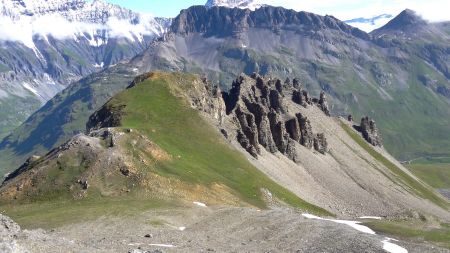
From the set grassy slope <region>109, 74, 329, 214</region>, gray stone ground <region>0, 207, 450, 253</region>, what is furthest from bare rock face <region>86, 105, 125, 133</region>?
gray stone ground <region>0, 207, 450, 253</region>

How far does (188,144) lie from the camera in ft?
522

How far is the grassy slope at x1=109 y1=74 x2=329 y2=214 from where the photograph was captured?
137 m

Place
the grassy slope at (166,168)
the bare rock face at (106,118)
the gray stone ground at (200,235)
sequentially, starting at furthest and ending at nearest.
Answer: the bare rock face at (106,118) < the grassy slope at (166,168) < the gray stone ground at (200,235)

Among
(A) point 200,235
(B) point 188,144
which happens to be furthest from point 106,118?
(A) point 200,235

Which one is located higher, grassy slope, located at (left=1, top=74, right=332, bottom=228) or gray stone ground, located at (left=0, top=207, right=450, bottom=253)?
gray stone ground, located at (left=0, top=207, right=450, bottom=253)

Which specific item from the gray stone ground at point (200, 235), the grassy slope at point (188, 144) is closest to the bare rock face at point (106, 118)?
the grassy slope at point (188, 144)

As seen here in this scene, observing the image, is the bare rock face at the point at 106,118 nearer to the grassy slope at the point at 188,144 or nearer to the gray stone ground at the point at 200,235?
the grassy slope at the point at 188,144

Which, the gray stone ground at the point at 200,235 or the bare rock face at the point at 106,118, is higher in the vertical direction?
the gray stone ground at the point at 200,235

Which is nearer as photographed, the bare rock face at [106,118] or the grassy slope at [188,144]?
the grassy slope at [188,144]

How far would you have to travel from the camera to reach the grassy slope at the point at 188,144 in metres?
137

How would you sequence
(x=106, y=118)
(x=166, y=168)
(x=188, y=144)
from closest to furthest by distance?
(x=166, y=168)
(x=188, y=144)
(x=106, y=118)

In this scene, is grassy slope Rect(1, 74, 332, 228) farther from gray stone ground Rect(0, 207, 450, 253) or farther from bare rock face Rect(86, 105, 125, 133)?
gray stone ground Rect(0, 207, 450, 253)

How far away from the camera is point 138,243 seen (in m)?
73.2

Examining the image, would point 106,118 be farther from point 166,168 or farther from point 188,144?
point 166,168
